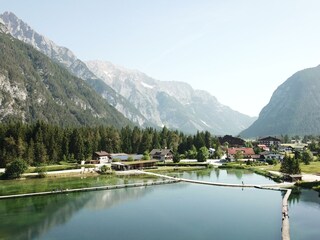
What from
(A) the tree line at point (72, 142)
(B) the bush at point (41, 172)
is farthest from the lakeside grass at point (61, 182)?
(A) the tree line at point (72, 142)

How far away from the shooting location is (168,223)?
56.7 m

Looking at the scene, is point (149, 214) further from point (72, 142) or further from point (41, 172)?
point (72, 142)

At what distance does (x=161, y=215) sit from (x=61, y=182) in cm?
4564

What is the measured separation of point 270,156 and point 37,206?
391ft

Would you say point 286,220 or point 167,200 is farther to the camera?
point 167,200

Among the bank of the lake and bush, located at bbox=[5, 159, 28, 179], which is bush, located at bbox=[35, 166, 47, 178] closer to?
bush, located at bbox=[5, 159, 28, 179]

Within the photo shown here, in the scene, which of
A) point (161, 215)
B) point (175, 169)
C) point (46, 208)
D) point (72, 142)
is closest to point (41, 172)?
point (72, 142)

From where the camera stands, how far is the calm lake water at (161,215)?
51.2 m

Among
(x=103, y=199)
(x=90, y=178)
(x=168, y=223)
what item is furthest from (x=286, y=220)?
(x=90, y=178)

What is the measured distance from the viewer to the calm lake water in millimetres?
51156

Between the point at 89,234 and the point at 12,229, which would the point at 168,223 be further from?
the point at 12,229

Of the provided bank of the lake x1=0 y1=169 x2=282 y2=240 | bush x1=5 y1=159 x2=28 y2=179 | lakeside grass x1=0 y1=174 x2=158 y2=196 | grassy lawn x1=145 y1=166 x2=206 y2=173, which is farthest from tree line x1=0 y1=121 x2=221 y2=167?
bank of the lake x1=0 y1=169 x2=282 y2=240

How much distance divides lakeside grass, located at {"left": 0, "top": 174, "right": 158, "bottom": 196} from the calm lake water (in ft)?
30.1

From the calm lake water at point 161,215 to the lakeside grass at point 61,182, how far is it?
361 inches
